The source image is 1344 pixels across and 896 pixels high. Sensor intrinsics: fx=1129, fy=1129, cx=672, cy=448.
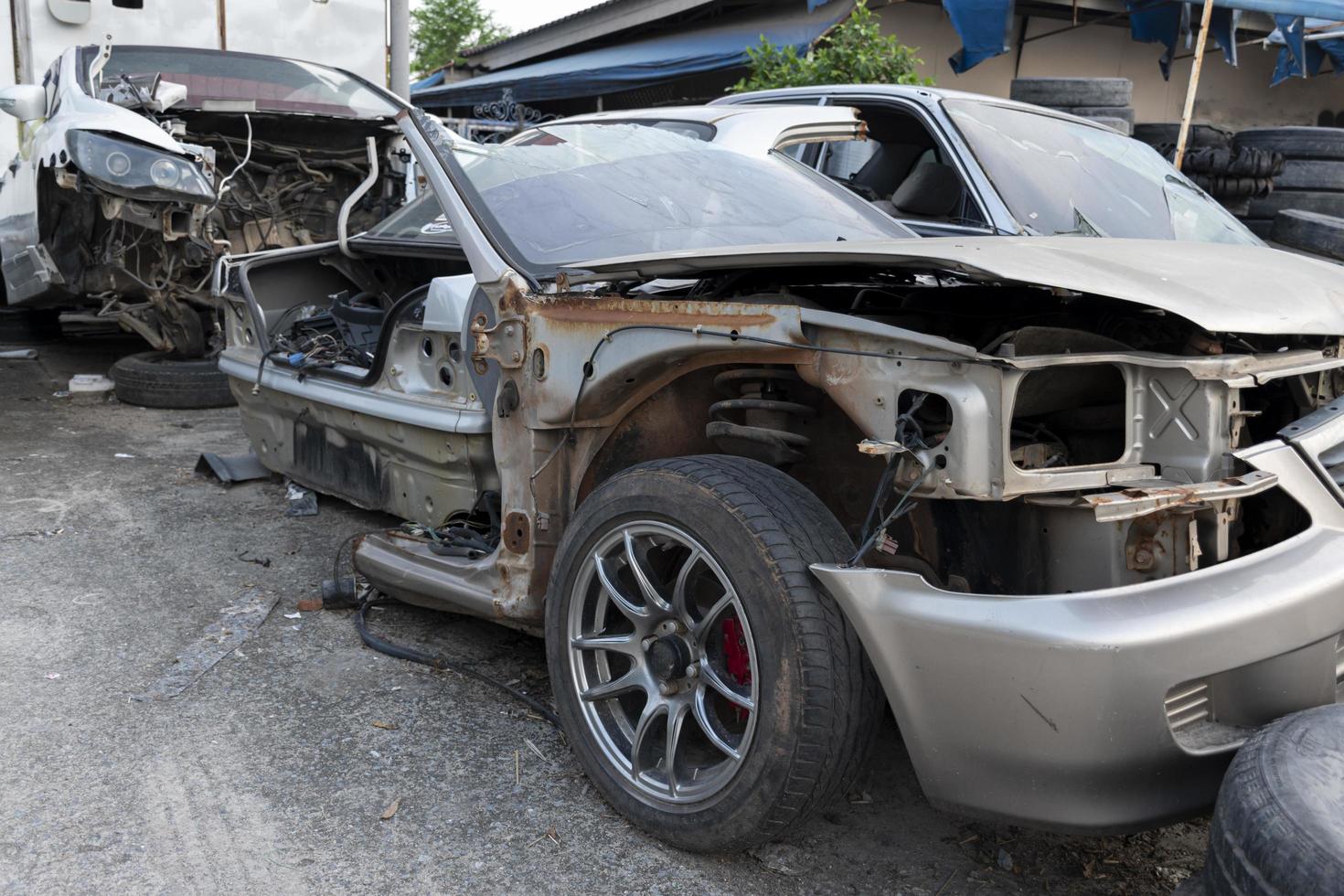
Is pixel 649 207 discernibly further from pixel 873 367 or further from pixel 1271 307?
pixel 1271 307

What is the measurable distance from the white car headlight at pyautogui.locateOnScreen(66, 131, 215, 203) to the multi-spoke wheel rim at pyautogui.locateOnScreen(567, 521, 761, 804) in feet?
14.1

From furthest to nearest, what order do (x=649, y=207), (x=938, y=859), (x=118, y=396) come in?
(x=118, y=396) → (x=649, y=207) → (x=938, y=859)

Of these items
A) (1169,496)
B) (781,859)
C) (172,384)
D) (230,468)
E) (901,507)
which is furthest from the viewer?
(172,384)

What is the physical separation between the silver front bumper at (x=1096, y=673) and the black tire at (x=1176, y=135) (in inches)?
288

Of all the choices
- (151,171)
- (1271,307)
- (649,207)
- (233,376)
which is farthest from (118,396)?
(1271,307)

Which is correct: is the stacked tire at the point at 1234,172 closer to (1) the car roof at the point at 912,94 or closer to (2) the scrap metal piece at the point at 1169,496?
(1) the car roof at the point at 912,94

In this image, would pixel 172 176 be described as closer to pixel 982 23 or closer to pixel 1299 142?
pixel 982 23

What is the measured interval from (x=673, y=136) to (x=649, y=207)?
62 cm

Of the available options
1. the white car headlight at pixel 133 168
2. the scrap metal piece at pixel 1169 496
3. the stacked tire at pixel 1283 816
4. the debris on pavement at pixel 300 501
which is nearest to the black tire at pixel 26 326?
the white car headlight at pixel 133 168

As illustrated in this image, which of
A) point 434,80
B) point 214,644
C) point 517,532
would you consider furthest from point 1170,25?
point 434,80

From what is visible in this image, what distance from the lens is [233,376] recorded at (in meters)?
5.04

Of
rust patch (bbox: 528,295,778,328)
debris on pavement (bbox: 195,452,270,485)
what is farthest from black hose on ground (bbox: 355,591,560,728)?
debris on pavement (bbox: 195,452,270,485)

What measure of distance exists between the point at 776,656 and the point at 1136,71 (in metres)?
13.2

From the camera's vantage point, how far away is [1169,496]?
6.31 ft
